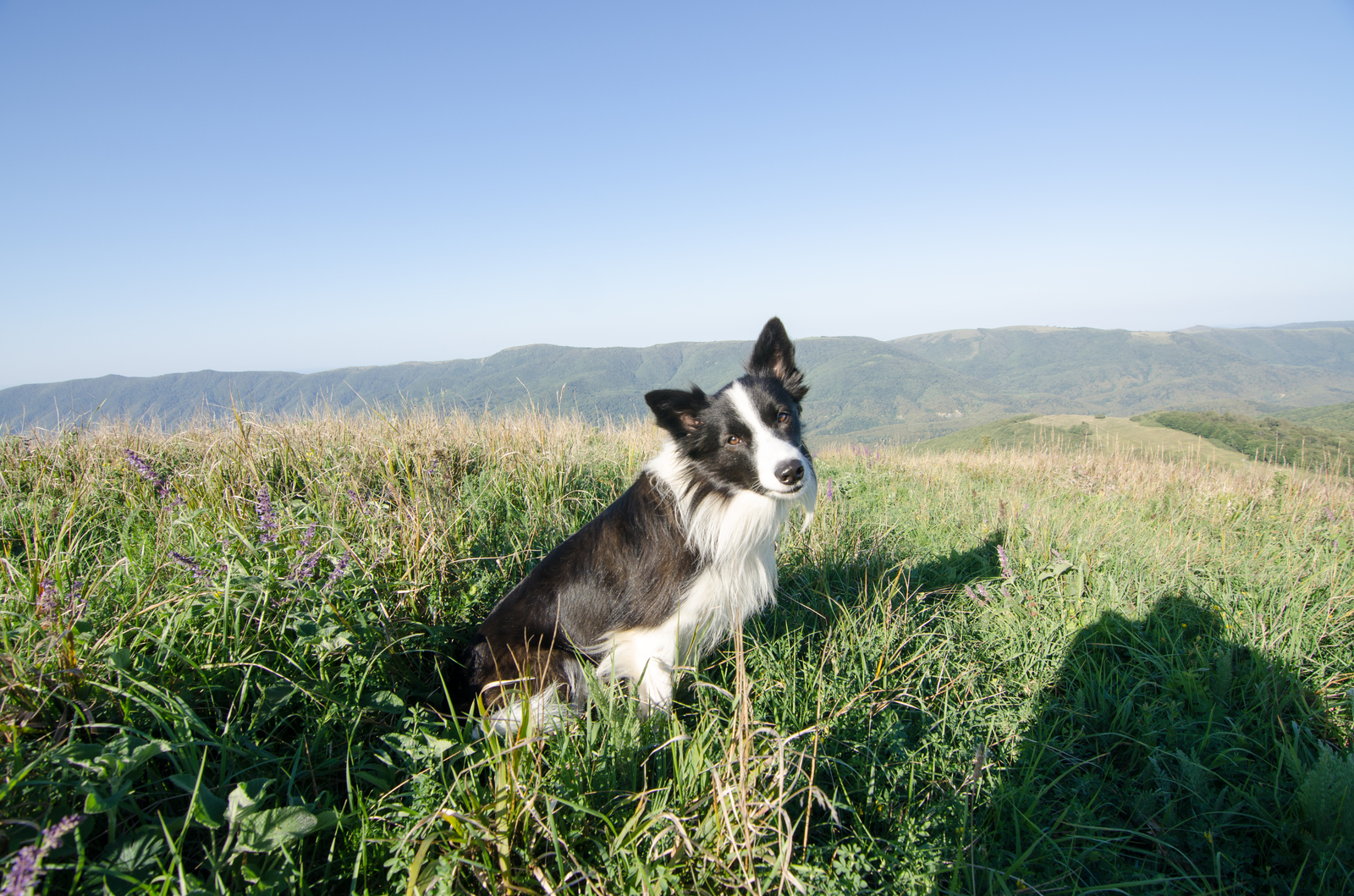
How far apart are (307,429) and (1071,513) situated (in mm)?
7930

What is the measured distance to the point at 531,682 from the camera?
97.1 inches

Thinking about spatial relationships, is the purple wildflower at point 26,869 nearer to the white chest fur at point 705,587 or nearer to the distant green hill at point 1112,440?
the white chest fur at point 705,587

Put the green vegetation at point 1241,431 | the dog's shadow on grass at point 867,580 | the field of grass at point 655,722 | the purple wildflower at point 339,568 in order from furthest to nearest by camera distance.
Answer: the green vegetation at point 1241,431
the dog's shadow on grass at point 867,580
the purple wildflower at point 339,568
the field of grass at point 655,722

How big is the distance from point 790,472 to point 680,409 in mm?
701

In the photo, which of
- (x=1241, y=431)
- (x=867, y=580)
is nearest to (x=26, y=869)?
(x=867, y=580)

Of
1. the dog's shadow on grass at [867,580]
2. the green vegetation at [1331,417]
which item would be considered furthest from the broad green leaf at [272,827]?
the green vegetation at [1331,417]

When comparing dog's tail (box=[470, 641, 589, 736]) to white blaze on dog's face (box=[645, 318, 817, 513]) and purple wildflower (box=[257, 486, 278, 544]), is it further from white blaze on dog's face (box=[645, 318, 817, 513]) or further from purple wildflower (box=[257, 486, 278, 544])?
purple wildflower (box=[257, 486, 278, 544])

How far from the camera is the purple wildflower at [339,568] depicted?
2528 millimetres

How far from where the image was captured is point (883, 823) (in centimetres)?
210

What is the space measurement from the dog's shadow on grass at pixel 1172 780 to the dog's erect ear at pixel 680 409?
2.11m

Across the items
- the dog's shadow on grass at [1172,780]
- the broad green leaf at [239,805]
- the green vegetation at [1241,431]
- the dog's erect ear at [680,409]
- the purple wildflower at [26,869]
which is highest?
the dog's erect ear at [680,409]

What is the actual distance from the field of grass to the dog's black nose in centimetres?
87

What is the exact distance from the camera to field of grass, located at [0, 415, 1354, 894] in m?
1.63

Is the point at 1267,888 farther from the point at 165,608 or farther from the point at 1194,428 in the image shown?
the point at 1194,428
